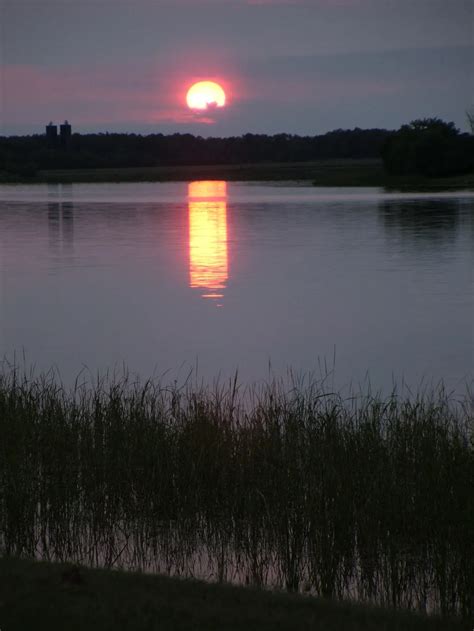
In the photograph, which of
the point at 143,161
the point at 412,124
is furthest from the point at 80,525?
the point at 143,161

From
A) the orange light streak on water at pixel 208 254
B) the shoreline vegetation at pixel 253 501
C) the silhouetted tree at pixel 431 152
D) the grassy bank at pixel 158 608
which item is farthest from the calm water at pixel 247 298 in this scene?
the silhouetted tree at pixel 431 152

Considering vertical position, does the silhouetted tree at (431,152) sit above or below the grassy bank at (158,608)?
above

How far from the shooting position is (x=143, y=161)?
162m

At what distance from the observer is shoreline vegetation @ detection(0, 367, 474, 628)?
8375 millimetres

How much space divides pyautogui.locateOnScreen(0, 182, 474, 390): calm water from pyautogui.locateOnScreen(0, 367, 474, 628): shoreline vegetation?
611 cm

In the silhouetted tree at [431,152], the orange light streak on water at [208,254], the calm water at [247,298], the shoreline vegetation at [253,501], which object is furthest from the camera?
the silhouetted tree at [431,152]

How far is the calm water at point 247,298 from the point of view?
1781 centimetres

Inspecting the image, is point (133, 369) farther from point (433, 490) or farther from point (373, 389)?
point (433, 490)

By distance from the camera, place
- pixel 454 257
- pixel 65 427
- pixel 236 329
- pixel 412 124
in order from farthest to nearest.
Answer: pixel 412 124 → pixel 454 257 → pixel 236 329 → pixel 65 427

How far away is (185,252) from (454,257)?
969 centimetres

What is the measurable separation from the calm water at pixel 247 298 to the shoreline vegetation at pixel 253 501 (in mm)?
6106

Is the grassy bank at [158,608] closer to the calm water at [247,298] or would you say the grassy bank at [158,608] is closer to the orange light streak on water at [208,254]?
the calm water at [247,298]

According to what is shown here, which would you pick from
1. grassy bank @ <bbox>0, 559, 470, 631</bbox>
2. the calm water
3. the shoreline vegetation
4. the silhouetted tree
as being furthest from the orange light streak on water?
the silhouetted tree

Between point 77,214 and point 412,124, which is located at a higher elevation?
Answer: point 412,124
